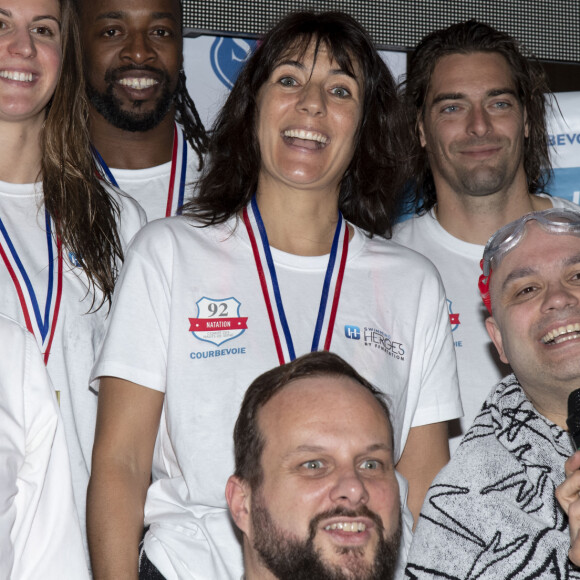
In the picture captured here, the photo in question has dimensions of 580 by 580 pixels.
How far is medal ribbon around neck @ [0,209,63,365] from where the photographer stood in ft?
10.3

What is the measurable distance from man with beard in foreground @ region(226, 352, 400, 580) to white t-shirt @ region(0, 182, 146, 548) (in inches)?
24.3

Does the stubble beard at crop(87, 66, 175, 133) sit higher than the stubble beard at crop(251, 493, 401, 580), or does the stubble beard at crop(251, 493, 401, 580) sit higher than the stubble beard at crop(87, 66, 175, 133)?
the stubble beard at crop(87, 66, 175, 133)

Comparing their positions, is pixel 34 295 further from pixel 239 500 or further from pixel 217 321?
pixel 239 500

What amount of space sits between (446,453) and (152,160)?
1552mm

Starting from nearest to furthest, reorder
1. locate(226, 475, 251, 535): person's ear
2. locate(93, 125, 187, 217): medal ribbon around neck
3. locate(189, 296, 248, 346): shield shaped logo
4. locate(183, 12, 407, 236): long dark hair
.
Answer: locate(226, 475, 251, 535): person's ear → locate(189, 296, 248, 346): shield shaped logo → locate(183, 12, 407, 236): long dark hair → locate(93, 125, 187, 217): medal ribbon around neck

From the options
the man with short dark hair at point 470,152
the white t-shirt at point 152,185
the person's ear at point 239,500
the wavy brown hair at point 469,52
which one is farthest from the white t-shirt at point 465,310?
the person's ear at point 239,500

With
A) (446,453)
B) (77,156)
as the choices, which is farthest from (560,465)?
(77,156)

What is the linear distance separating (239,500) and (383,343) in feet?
2.44

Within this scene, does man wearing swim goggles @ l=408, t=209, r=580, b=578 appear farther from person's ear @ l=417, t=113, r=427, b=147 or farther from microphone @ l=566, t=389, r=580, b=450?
person's ear @ l=417, t=113, r=427, b=147

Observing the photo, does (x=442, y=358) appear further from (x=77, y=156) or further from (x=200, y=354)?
(x=77, y=156)

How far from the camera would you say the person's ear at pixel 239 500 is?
8.40 ft

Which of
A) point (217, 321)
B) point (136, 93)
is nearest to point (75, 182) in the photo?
point (136, 93)

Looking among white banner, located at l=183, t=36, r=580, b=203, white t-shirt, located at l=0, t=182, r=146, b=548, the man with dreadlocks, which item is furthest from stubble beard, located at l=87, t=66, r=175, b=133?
white t-shirt, located at l=0, t=182, r=146, b=548

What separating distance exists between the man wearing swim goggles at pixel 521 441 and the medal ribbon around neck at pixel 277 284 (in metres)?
0.43
